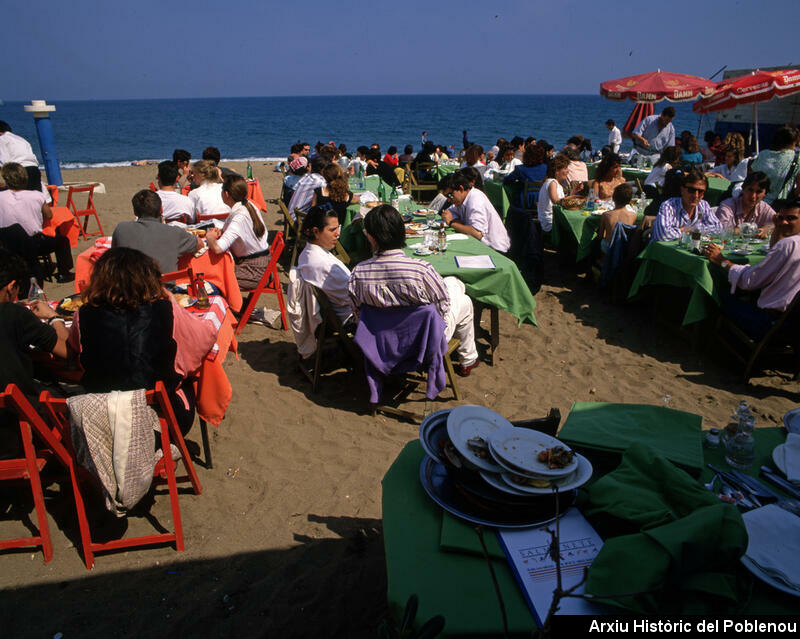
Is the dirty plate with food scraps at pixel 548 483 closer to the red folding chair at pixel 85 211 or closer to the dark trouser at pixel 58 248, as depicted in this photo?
the dark trouser at pixel 58 248

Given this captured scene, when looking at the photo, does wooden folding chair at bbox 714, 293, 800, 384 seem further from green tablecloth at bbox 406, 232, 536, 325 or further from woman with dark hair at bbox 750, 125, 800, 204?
woman with dark hair at bbox 750, 125, 800, 204

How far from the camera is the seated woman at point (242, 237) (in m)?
5.14

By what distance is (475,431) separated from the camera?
1.69 m

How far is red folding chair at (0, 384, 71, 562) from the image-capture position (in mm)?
2357

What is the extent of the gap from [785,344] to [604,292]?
236 centimetres

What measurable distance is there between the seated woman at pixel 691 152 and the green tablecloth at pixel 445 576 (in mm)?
9269

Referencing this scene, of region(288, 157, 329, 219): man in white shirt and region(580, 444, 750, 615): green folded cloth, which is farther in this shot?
region(288, 157, 329, 219): man in white shirt

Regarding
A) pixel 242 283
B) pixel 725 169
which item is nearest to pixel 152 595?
pixel 242 283

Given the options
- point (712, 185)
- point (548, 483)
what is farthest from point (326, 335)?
point (712, 185)

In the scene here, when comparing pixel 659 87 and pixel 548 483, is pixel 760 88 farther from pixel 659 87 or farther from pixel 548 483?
pixel 548 483

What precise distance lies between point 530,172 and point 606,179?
1.00 metres

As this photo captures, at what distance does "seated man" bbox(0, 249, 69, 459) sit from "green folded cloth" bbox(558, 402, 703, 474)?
2.60 meters

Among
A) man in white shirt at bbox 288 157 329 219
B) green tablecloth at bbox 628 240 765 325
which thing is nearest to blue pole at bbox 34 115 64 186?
man in white shirt at bbox 288 157 329 219

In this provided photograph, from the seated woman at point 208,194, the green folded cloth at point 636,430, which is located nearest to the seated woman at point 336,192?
the seated woman at point 208,194
